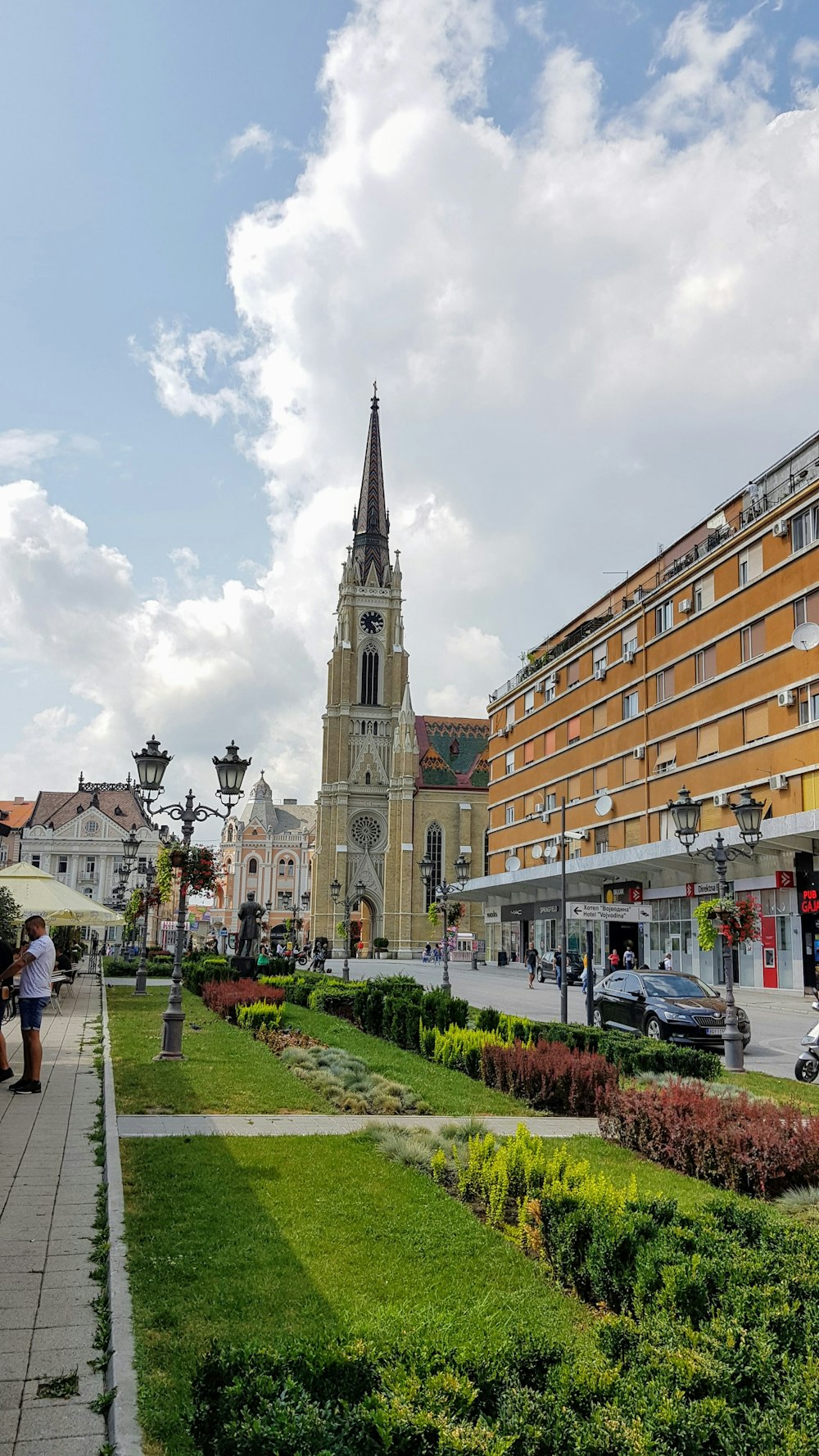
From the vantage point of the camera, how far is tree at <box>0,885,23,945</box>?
1648 cm

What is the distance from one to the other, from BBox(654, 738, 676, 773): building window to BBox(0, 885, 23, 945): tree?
30153 millimetres

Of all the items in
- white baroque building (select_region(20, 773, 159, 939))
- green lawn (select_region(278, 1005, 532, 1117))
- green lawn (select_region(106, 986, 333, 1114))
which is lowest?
green lawn (select_region(278, 1005, 532, 1117))

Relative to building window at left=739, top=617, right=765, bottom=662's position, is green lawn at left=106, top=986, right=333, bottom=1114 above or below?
below

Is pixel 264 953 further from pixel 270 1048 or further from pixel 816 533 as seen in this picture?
pixel 816 533

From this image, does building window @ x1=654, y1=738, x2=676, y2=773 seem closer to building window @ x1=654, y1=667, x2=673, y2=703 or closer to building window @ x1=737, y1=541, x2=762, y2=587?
building window @ x1=654, y1=667, x2=673, y2=703

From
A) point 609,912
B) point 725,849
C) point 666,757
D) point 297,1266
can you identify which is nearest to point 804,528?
point 666,757

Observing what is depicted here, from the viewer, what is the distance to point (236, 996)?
69.1 ft

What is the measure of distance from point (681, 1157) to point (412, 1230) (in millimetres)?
3396

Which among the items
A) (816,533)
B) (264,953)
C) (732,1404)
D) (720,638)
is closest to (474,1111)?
(732,1404)

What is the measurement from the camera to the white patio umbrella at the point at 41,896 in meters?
21.1

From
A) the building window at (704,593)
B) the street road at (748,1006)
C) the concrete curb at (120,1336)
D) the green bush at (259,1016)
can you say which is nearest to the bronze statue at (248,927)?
the street road at (748,1006)

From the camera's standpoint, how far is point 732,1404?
362 centimetres

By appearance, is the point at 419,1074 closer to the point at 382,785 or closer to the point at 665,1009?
the point at 665,1009

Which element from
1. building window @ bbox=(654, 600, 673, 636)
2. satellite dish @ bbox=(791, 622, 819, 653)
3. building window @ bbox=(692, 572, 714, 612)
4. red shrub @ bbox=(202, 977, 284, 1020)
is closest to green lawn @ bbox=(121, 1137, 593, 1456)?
red shrub @ bbox=(202, 977, 284, 1020)
